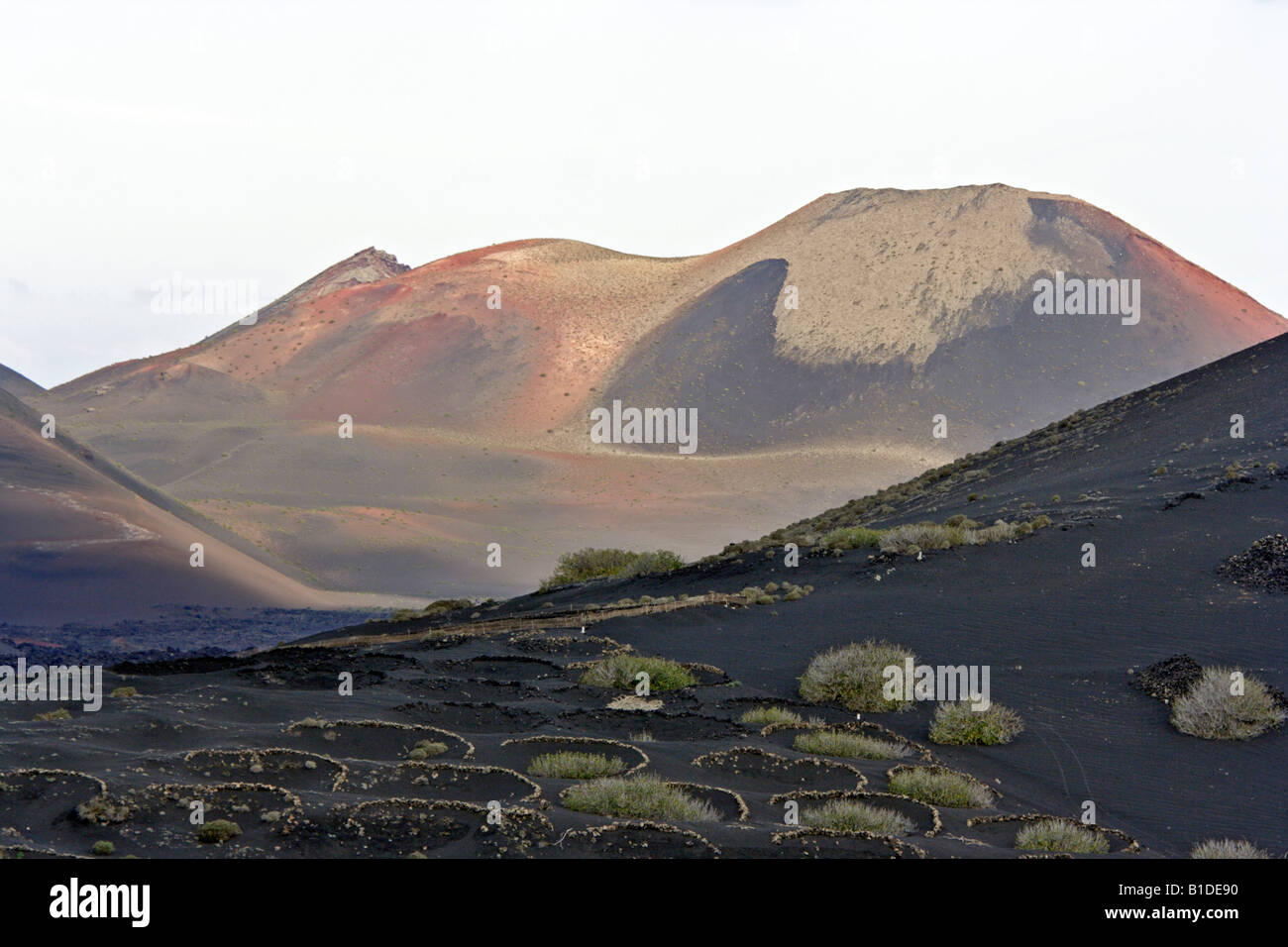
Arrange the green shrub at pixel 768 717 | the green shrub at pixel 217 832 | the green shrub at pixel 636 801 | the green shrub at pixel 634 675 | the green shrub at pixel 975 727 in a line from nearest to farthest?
the green shrub at pixel 217 832, the green shrub at pixel 636 801, the green shrub at pixel 975 727, the green shrub at pixel 768 717, the green shrub at pixel 634 675

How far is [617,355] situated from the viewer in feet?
315

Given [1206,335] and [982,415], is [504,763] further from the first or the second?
[1206,335]

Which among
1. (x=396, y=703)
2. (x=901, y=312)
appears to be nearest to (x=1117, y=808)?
(x=396, y=703)

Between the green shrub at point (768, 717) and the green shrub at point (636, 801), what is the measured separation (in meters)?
4.43

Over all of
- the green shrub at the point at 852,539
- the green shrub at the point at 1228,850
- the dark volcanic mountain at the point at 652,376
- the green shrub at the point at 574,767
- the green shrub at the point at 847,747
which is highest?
the dark volcanic mountain at the point at 652,376

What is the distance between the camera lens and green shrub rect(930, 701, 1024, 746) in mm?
14148

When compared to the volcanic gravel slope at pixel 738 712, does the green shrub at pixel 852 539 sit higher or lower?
higher

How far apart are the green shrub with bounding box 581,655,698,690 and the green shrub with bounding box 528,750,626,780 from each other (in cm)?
489

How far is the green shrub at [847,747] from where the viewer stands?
13320mm

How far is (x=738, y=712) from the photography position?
51.3 ft

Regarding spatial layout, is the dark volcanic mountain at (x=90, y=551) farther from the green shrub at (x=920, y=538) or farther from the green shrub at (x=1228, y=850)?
the green shrub at (x=1228, y=850)

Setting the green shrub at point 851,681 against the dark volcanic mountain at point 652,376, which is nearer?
the green shrub at point 851,681

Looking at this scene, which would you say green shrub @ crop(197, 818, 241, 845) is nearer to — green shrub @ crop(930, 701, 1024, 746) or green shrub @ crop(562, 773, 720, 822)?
green shrub @ crop(562, 773, 720, 822)

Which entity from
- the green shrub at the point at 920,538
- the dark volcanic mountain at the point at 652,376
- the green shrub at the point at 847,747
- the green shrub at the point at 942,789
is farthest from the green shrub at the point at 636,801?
the dark volcanic mountain at the point at 652,376
